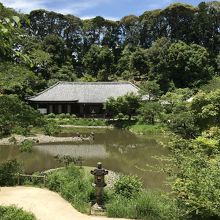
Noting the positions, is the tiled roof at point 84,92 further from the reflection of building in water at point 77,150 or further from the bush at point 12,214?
the bush at point 12,214

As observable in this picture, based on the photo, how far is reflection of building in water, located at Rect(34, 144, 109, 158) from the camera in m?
25.9

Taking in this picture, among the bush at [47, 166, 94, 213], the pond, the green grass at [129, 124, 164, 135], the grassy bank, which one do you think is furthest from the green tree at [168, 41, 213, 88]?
the bush at [47, 166, 94, 213]

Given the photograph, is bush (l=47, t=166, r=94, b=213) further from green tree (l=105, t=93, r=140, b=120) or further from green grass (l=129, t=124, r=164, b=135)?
green tree (l=105, t=93, r=140, b=120)

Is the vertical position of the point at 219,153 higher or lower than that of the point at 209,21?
lower

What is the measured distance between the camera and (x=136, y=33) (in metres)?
66.6

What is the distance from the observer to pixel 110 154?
26.4m

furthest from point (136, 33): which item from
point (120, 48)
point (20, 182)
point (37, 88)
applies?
point (20, 182)

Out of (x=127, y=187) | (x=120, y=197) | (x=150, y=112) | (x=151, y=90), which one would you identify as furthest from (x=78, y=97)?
(x=120, y=197)

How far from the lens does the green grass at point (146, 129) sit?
112 ft

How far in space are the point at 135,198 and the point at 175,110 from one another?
18.0m

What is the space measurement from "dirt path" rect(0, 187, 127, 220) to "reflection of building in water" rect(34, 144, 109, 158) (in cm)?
1148

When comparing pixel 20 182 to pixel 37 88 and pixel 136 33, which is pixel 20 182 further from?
pixel 136 33

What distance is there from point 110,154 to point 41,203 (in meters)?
14.4

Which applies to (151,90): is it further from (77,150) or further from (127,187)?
(127,187)
